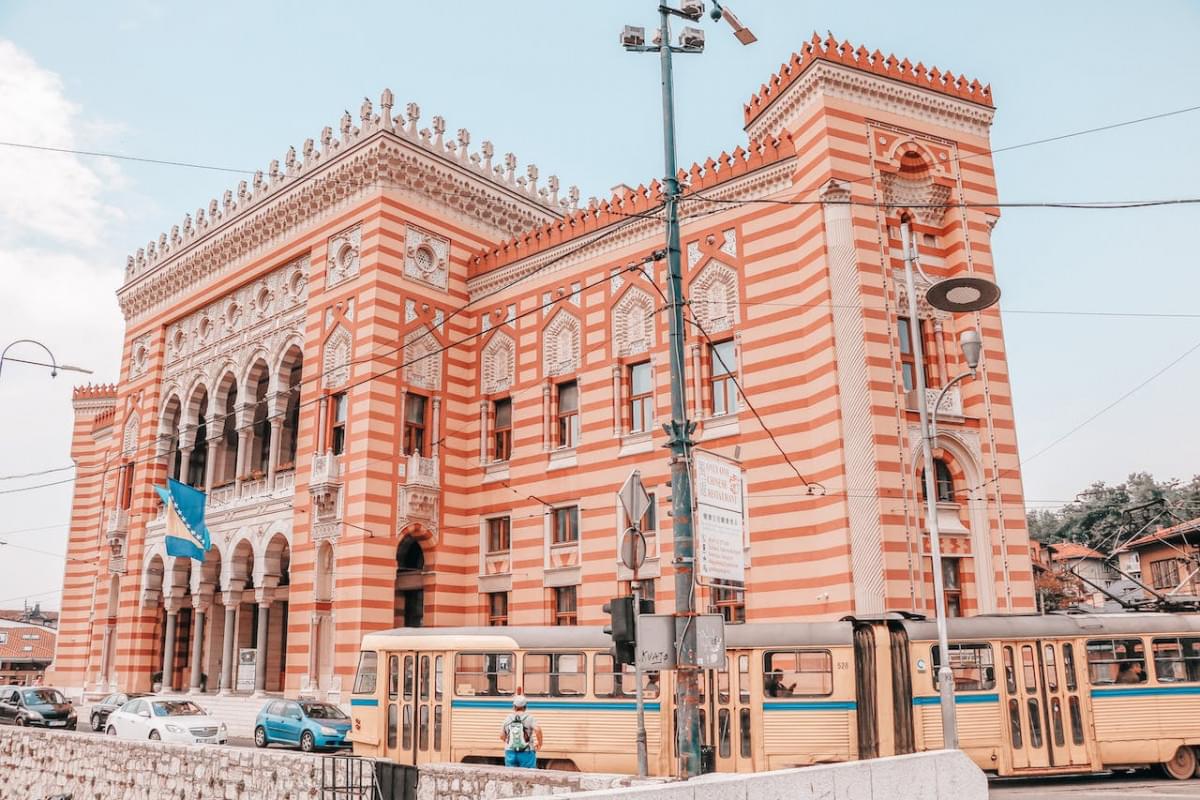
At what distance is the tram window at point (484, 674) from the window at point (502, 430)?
1067 cm

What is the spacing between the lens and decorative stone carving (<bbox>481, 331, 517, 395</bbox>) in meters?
28.3

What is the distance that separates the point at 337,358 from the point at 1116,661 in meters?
21.1

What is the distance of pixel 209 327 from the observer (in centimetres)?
3419

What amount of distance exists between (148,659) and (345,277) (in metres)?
15.6

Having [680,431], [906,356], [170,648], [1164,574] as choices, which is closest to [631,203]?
[906,356]

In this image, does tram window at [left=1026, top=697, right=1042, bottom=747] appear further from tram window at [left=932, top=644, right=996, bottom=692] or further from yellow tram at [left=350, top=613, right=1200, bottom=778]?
tram window at [left=932, top=644, right=996, bottom=692]

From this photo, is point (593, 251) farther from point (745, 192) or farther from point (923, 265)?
point (923, 265)

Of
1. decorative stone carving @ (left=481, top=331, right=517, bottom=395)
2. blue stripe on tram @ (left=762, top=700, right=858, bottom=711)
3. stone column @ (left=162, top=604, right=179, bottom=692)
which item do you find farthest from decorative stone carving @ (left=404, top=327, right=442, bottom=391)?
blue stripe on tram @ (left=762, top=700, right=858, bottom=711)

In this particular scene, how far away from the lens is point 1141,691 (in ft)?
52.6

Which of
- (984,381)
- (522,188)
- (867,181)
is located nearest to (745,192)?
(867,181)

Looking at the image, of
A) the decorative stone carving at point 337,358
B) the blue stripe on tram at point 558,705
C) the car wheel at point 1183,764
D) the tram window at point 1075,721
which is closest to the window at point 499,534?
the decorative stone carving at point 337,358

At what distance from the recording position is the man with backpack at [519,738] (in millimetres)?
14836

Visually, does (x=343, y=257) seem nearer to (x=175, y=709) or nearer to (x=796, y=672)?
(x=175, y=709)

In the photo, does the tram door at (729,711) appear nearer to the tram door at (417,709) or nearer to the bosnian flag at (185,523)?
the tram door at (417,709)
